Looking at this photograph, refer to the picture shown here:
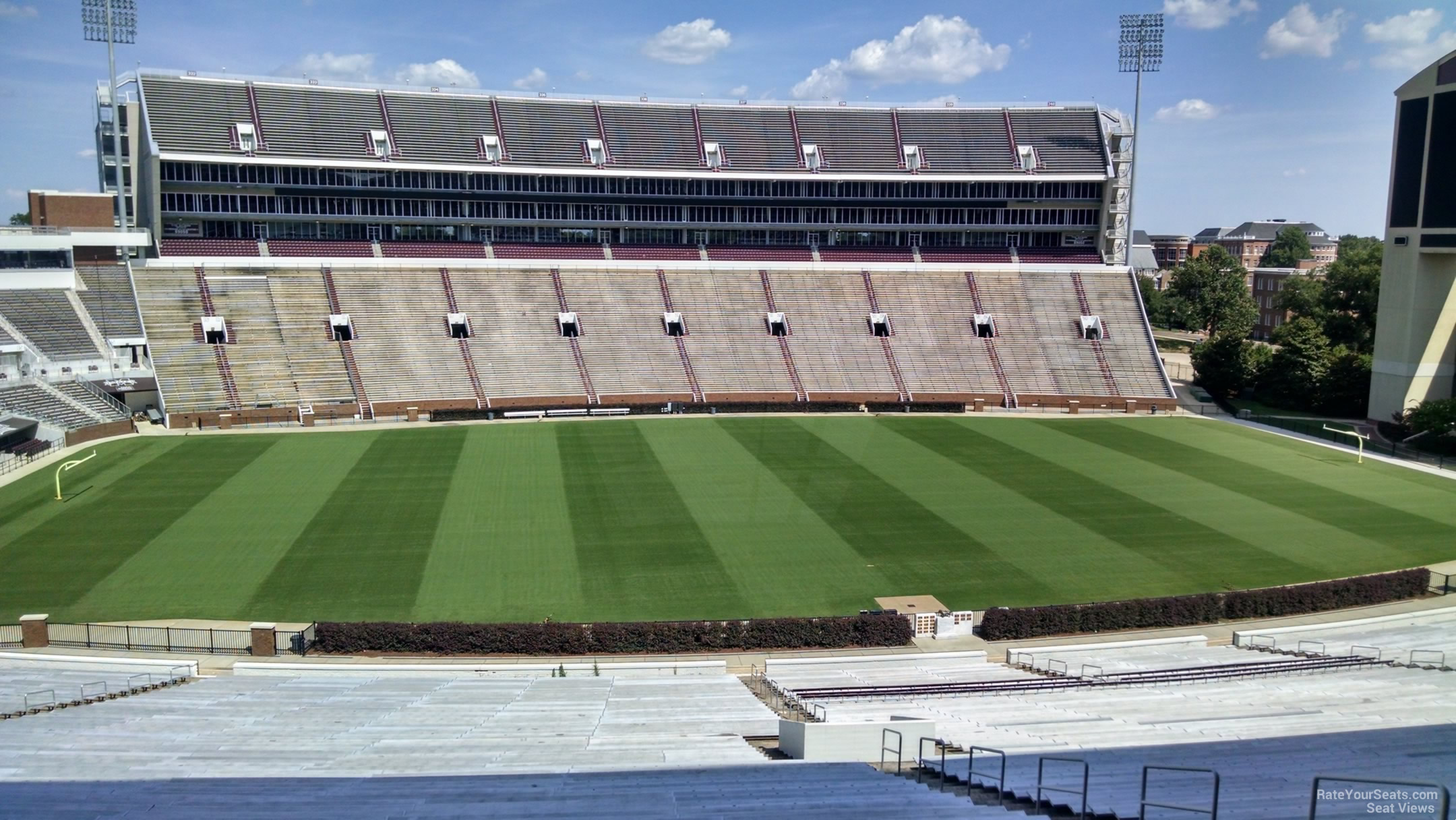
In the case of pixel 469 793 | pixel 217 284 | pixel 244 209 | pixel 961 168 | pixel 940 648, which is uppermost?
pixel 961 168

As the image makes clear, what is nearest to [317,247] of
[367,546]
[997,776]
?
[367,546]

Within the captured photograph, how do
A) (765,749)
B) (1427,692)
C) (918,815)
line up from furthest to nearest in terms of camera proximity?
(1427,692)
(765,749)
(918,815)

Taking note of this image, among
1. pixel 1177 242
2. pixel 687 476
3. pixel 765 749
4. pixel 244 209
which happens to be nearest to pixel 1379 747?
pixel 765 749

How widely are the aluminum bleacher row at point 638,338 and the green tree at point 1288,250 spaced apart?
86.8 meters

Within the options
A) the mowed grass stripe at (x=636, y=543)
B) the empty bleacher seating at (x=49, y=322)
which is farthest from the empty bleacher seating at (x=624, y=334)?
the empty bleacher seating at (x=49, y=322)

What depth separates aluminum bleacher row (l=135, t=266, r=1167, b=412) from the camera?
5206 cm

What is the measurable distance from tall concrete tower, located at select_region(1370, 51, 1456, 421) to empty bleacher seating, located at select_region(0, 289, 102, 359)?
60864 mm

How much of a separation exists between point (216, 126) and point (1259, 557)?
53.7m

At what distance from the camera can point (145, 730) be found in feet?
55.6

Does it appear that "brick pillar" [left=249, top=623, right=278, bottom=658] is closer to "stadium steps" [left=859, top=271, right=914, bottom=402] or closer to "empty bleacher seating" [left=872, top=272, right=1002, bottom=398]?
"stadium steps" [left=859, top=271, right=914, bottom=402]

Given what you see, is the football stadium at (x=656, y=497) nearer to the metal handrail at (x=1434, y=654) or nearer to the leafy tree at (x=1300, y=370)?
the metal handrail at (x=1434, y=654)

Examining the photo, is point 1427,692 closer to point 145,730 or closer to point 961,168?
point 145,730

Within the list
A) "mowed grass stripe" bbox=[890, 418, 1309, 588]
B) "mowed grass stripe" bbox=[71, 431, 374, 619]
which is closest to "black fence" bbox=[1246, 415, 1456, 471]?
"mowed grass stripe" bbox=[890, 418, 1309, 588]

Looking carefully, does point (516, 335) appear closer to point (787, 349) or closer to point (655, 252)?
point (655, 252)
